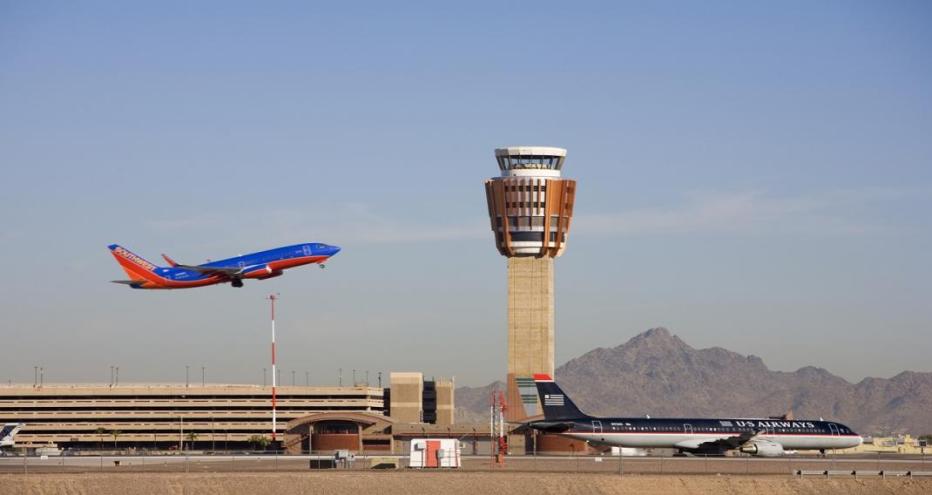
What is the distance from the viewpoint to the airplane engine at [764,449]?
171875mm

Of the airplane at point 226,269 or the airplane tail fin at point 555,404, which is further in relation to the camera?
the airplane tail fin at point 555,404

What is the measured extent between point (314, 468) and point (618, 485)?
31.0m

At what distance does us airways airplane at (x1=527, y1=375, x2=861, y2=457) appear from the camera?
169 meters

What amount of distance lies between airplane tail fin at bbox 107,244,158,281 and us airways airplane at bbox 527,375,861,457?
49.7 m

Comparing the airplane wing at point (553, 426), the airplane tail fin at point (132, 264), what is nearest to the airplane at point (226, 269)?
the airplane tail fin at point (132, 264)

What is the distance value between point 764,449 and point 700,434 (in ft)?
26.1

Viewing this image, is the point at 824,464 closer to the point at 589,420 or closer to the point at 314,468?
the point at 589,420

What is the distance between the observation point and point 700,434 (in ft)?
563

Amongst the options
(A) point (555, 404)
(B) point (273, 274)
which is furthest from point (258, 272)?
(A) point (555, 404)

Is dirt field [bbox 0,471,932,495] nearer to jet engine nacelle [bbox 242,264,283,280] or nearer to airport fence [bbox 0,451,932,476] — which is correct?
airport fence [bbox 0,451,932,476]

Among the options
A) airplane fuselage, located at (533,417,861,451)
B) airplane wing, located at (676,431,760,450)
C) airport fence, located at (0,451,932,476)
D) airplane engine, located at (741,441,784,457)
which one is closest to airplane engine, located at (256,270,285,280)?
airport fence, located at (0,451,932,476)

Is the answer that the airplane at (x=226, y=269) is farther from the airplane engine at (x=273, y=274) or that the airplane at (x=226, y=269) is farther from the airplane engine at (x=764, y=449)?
the airplane engine at (x=764, y=449)

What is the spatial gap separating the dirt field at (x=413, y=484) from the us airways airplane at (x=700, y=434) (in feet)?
115

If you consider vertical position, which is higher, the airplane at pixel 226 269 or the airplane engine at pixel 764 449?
the airplane at pixel 226 269
